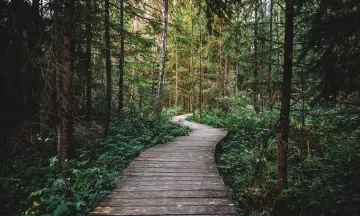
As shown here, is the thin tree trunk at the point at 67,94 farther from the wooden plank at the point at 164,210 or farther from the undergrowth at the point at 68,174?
the wooden plank at the point at 164,210

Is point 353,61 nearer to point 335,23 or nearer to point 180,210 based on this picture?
point 335,23

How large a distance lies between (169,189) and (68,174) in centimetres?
277

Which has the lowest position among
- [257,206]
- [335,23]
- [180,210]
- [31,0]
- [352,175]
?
[257,206]

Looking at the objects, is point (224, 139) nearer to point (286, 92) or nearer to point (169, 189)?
point (169, 189)

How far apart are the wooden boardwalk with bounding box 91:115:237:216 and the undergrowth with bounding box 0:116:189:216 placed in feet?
1.29

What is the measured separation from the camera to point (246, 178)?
6496 millimetres

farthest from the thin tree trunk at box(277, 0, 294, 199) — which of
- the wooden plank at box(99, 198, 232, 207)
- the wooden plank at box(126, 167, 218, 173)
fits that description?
the wooden plank at box(126, 167, 218, 173)

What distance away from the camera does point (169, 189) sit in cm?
487

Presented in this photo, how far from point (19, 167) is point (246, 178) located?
7.58 metres

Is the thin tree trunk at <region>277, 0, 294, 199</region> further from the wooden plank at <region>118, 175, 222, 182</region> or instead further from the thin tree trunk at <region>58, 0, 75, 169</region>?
the thin tree trunk at <region>58, 0, 75, 169</region>

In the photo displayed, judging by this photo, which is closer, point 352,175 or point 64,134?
point 352,175

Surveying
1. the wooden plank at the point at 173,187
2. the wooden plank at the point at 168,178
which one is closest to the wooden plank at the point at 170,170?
the wooden plank at the point at 168,178

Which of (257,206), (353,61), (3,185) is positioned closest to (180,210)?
(257,206)

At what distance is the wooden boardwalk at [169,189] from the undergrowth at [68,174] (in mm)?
395
